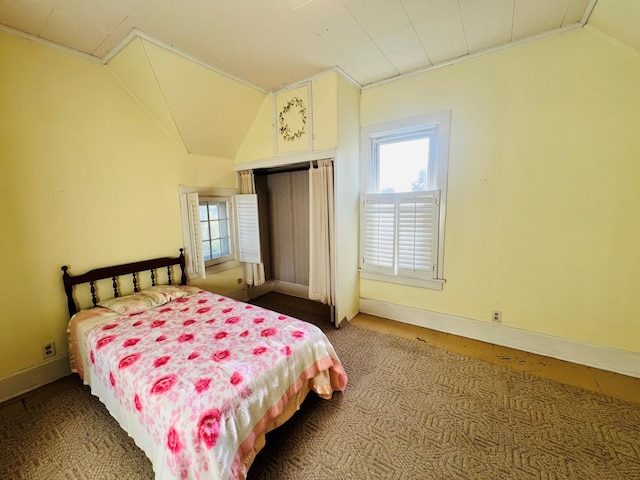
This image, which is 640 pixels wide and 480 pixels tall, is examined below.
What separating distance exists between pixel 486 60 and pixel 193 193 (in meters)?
3.24

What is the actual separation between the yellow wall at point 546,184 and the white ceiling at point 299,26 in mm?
303

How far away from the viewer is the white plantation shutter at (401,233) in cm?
275

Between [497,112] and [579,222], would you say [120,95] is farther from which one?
[579,222]

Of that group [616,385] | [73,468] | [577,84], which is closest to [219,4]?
[577,84]

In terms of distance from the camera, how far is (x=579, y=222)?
7.01 ft

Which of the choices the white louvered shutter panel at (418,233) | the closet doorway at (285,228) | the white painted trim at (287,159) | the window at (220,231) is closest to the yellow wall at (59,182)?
the window at (220,231)

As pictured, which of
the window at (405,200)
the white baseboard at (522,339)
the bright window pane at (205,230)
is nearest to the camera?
the white baseboard at (522,339)

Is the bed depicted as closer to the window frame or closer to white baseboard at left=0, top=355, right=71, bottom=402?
white baseboard at left=0, top=355, right=71, bottom=402

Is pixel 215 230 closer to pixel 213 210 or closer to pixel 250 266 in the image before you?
pixel 213 210

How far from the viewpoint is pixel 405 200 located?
2.83m

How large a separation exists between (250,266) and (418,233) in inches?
90.4

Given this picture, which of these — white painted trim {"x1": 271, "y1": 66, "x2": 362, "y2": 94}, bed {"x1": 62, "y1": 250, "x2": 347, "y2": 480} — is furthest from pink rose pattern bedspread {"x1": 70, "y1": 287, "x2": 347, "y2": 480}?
white painted trim {"x1": 271, "y1": 66, "x2": 362, "y2": 94}

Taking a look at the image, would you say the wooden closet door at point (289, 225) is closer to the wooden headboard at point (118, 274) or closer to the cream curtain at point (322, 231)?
the cream curtain at point (322, 231)

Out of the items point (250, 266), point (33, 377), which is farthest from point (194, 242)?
point (33, 377)
